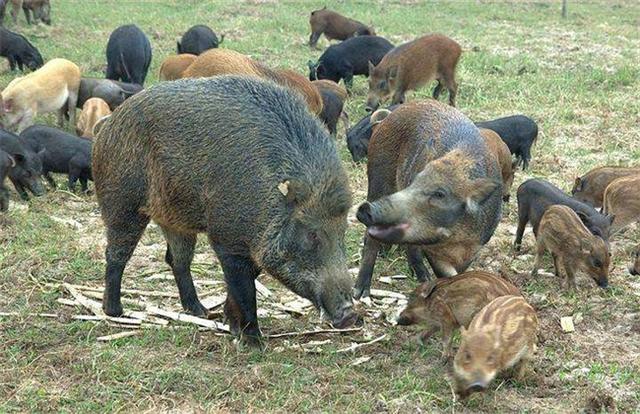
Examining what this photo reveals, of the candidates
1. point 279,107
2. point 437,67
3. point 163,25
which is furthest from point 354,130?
point 163,25

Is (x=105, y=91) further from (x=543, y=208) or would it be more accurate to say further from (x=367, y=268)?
(x=543, y=208)

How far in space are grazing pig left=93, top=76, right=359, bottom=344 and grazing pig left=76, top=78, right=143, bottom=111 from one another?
5049 mm

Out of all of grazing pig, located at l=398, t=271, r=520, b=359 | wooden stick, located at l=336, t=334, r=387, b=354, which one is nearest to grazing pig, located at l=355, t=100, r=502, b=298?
grazing pig, located at l=398, t=271, r=520, b=359

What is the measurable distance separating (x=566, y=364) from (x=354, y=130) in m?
4.94

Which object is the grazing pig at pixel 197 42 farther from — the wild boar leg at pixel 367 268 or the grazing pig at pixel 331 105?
the wild boar leg at pixel 367 268

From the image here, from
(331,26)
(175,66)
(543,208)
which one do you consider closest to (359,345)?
(543,208)

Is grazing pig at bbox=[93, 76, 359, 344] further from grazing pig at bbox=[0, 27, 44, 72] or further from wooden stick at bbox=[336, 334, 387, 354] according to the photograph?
grazing pig at bbox=[0, 27, 44, 72]

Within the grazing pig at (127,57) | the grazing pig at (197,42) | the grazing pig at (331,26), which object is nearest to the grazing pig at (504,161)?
the grazing pig at (127,57)

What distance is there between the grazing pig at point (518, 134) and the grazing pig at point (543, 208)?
2.00m

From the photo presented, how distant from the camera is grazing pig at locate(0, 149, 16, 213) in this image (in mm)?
7512

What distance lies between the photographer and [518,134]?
909 centimetres

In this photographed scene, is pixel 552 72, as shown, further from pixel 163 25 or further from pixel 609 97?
pixel 163 25

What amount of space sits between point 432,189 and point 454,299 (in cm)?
61

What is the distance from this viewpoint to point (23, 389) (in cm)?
452
